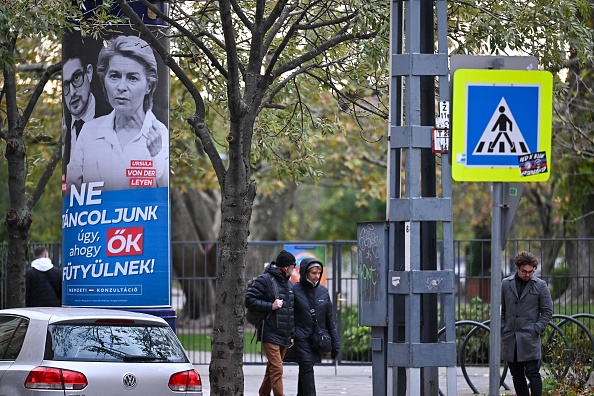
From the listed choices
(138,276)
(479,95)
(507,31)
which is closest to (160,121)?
(138,276)

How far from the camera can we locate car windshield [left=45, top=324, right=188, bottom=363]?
878cm

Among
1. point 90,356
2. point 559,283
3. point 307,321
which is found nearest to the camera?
point 90,356

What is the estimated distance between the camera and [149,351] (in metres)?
9.21

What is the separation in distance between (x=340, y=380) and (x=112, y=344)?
8.22 meters

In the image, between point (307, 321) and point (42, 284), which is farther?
point (42, 284)

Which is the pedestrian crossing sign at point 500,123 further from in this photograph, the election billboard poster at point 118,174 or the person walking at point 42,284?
the person walking at point 42,284

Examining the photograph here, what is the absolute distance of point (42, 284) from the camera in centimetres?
1659

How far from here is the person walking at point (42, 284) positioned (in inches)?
651

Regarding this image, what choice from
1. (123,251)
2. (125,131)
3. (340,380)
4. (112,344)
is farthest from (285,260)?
(340,380)

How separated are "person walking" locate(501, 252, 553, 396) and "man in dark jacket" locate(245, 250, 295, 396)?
243cm

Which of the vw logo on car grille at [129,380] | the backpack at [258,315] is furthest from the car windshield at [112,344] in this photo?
the backpack at [258,315]

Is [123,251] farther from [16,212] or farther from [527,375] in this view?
[527,375]

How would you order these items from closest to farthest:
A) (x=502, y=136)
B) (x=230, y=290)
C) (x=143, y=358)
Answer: (x=502, y=136) < (x=143, y=358) < (x=230, y=290)

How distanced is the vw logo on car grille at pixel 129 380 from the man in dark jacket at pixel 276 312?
10.8 ft
